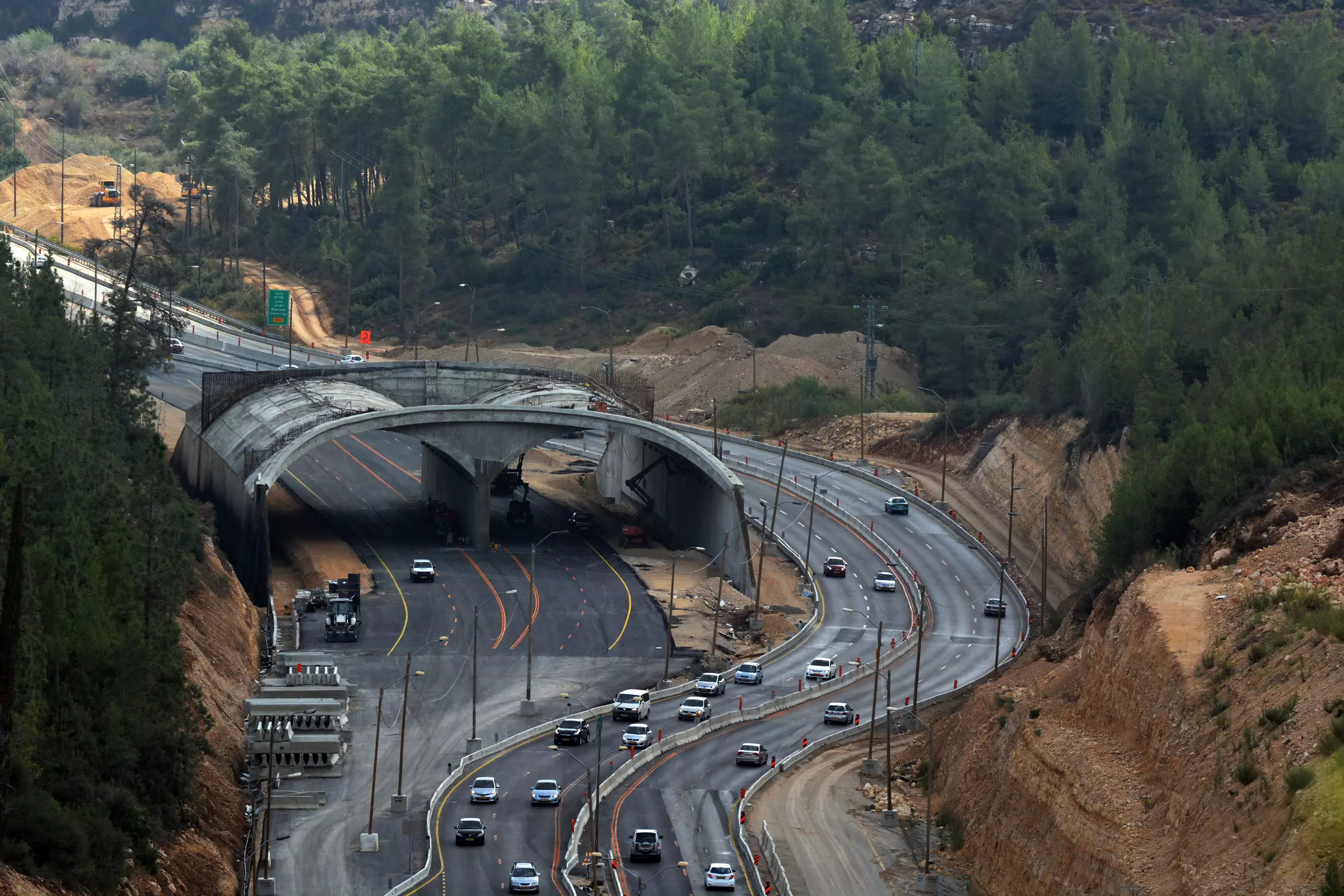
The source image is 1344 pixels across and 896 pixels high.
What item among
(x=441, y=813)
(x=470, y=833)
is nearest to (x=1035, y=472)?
(x=441, y=813)

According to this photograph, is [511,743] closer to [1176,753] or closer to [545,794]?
[545,794]

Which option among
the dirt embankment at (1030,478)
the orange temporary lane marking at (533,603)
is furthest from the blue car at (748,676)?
the dirt embankment at (1030,478)

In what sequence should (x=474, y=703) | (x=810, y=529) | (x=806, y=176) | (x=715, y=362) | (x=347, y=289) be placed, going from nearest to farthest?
(x=474, y=703), (x=810, y=529), (x=715, y=362), (x=806, y=176), (x=347, y=289)

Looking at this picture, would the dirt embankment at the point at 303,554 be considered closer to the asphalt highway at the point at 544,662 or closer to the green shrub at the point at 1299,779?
the asphalt highway at the point at 544,662

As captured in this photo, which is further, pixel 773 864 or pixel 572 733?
pixel 572 733

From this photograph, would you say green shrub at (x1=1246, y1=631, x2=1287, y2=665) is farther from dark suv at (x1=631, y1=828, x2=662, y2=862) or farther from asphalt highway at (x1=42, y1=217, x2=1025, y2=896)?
dark suv at (x1=631, y1=828, x2=662, y2=862)
